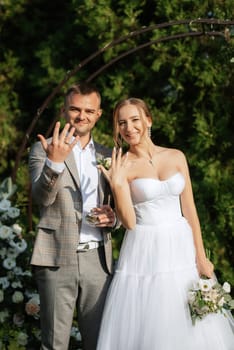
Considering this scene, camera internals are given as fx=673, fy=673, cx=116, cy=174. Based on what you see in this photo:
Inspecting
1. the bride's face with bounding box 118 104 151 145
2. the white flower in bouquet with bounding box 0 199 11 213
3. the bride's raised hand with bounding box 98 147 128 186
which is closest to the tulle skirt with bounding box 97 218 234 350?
the bride's raised hand with bounding box 98 147 128 186

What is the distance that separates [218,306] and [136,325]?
47cm

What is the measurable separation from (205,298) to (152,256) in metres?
0.36

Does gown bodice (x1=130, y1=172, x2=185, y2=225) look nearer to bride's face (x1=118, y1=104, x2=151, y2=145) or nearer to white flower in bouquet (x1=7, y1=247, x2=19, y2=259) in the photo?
bride's face (x1=118, y1=104, x2=151, y2=145)

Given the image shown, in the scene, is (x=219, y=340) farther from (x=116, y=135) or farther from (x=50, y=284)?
(x=116, y=135)

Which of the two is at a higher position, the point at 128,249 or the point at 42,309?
the point at 128,249

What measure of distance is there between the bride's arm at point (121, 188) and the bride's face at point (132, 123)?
5.9 inches

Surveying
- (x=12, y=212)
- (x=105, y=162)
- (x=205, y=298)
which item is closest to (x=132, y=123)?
(x=105, y=162)

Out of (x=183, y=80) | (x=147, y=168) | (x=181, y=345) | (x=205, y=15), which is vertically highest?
(x=205, y=15)

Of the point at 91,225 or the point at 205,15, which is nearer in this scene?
the point at 91,225

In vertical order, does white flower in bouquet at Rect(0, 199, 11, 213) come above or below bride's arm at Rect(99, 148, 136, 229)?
above

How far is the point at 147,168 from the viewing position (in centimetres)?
373

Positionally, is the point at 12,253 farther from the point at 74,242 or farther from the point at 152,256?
the point at 152,256

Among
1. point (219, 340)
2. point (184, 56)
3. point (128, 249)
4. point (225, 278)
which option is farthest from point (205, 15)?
point (219, 340)

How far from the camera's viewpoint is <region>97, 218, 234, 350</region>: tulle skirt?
11.6 ft
